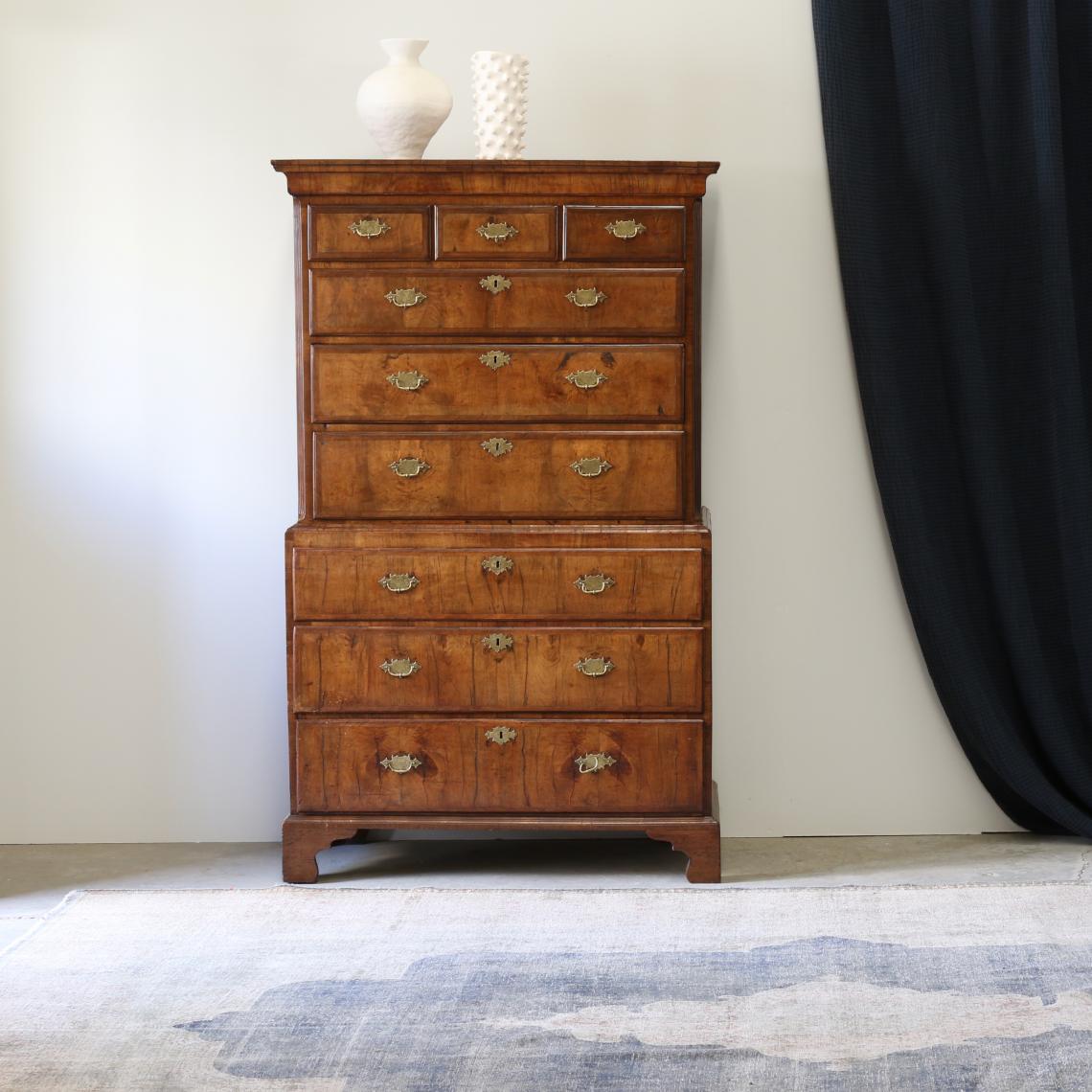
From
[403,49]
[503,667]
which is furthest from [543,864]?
[403,49]

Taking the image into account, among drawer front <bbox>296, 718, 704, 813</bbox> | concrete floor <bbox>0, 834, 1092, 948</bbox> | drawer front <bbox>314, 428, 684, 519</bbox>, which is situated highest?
drawer front <bbox>314, 428, 684, 519</bbox>

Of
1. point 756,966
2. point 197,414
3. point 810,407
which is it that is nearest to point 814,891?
point 756,966

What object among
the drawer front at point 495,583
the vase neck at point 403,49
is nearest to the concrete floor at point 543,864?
the drawer front at point 495,583

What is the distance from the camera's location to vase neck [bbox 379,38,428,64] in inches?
122

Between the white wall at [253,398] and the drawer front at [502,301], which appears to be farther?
the white wall at [253,398]

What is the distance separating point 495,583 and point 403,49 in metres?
1.18

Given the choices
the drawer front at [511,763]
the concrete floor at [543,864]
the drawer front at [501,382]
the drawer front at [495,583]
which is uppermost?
the drawer front at [501,382]

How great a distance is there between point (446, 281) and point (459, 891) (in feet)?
4.37

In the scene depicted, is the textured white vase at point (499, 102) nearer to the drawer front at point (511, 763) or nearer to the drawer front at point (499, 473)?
the drawer front at point (499, 473)

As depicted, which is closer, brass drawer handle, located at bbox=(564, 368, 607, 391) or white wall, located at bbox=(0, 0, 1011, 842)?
brass drawer handle, located at bbox=(564, 368, 607, 391)

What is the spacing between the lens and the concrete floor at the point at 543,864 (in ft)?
10.6

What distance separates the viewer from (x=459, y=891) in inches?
124

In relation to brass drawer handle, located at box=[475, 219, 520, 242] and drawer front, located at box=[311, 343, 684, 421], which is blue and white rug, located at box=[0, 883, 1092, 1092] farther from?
brass drawer handle, located at box=[475, 219, 520, 242]

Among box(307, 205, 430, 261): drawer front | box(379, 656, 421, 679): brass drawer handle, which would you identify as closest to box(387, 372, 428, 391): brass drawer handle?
box(307, 205, 430, 261): drawer front
